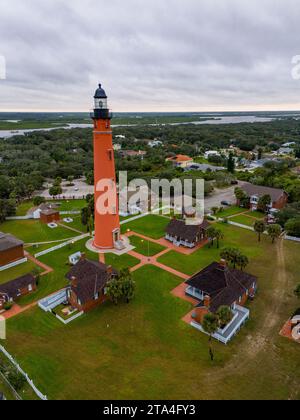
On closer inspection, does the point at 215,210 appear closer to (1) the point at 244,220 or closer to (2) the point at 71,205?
(1) the point at 244,220

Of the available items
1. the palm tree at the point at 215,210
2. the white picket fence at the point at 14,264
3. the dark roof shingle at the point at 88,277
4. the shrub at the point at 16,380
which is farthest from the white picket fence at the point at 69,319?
the palm tree at the point at 215,210

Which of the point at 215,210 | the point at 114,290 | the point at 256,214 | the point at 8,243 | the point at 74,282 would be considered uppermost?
the point at 8,243

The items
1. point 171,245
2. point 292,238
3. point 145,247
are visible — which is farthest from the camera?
point 292,238

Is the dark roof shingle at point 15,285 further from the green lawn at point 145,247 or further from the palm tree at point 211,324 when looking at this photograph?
the palm tree at point 211,324

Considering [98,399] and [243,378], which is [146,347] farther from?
[243,378]

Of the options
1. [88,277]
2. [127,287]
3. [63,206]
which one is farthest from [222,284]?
[63,206]

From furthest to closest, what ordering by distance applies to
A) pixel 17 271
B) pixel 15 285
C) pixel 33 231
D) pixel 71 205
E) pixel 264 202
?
pixel 71 205, pixel 264 202, pixel 33 231, pixel 17 271, pixel 15 285

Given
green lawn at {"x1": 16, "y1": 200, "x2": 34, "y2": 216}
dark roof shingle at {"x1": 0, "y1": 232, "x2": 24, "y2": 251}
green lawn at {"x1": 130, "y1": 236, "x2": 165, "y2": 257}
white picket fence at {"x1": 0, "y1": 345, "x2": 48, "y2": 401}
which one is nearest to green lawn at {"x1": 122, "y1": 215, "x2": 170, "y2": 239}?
green lawn at {"x1": 130, "y1": 236, "x2": 165, "y2": 257}
